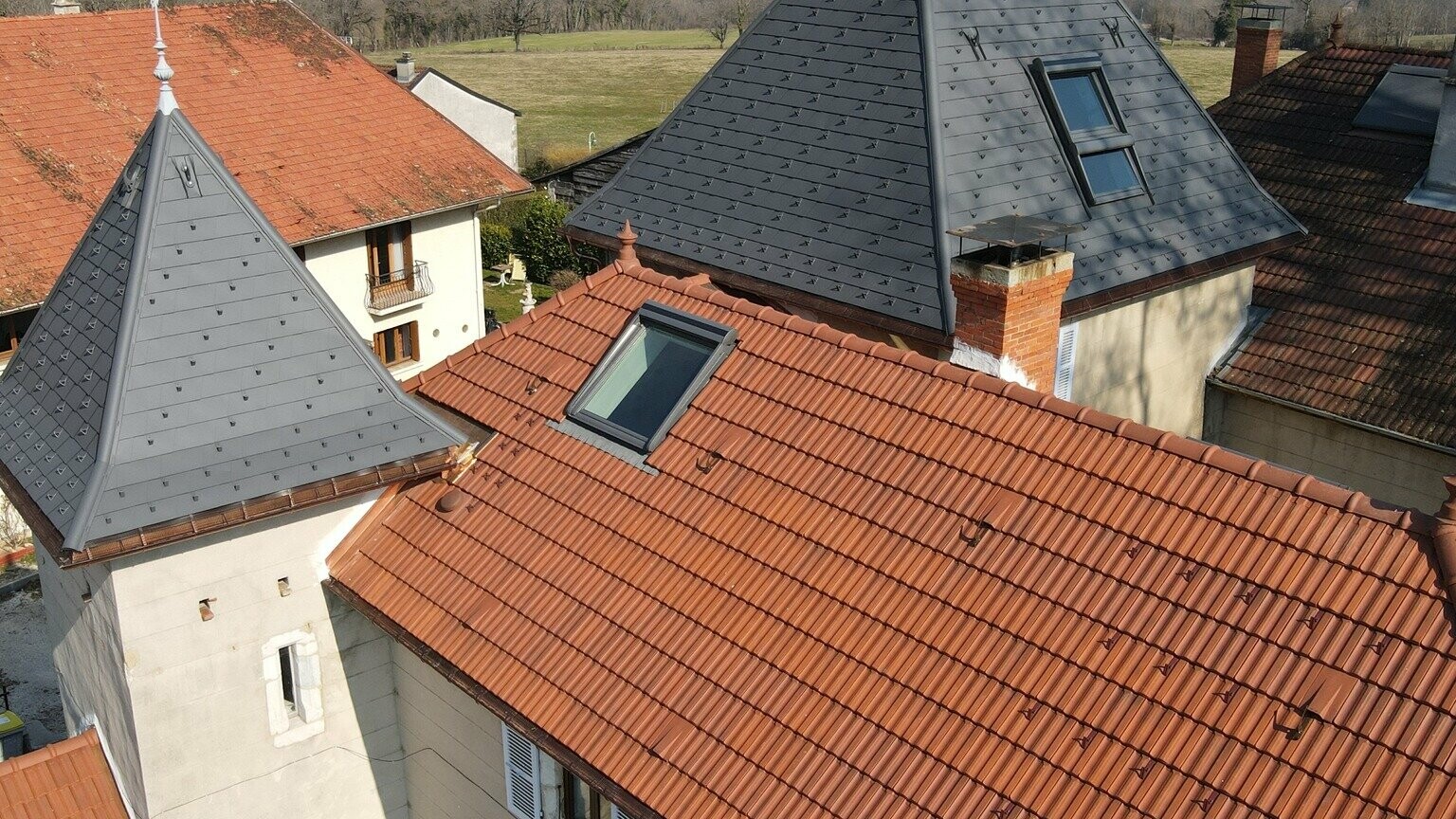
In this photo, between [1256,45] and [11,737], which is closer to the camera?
[11,737]

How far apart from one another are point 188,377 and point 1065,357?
28.4ft

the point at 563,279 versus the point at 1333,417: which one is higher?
the point at 1333,417

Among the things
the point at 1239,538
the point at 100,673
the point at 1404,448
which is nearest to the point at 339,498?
the point at 100,673

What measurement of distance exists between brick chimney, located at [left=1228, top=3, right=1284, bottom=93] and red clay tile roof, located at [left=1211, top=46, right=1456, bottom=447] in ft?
10.8

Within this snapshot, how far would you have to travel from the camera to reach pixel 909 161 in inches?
540

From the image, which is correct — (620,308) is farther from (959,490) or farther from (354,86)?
(354,86)

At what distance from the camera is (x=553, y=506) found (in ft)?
33.7

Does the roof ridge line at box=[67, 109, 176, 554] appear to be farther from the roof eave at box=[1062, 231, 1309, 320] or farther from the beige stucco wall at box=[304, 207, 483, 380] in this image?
the beige stucco wall at box=[304, 207, 483, 380]

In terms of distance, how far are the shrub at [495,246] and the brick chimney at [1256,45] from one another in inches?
883

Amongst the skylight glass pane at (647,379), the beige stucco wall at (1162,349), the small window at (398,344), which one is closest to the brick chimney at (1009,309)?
the skylight glass pane at (647,379)

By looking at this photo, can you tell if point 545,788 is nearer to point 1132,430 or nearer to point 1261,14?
point 1132,430

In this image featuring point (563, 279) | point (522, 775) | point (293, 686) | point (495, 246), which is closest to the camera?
point (522, 775)

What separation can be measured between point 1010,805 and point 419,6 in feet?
288

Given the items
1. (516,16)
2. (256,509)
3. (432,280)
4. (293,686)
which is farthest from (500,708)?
(516,16)
